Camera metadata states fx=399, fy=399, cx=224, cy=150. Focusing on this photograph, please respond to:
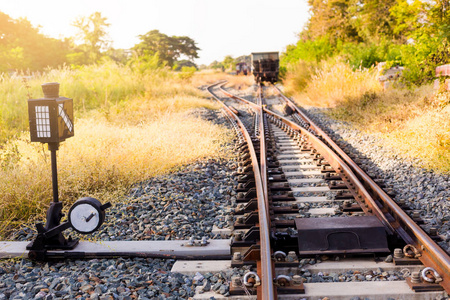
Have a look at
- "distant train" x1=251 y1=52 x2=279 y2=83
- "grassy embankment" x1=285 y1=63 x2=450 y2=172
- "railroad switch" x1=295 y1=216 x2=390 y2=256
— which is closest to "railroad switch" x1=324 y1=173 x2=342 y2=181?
"grassy embankment" x1=285 y1=63 x2=450 y2=172

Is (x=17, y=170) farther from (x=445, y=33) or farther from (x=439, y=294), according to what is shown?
(x=445, y=33)

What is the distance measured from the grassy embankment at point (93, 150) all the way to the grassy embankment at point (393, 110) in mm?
3224

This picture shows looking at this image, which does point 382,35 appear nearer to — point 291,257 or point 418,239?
point 418,239

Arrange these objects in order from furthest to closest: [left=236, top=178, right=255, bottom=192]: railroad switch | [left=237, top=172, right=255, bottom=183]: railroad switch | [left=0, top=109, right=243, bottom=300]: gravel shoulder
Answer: [left=237, top=172, right=255, bottom=183]: railroad switch < [left=236, top=178, right=255, bottom=192]: railroad switch < [left=0, top=109, right=243, bottom=300]: gravel shoulder

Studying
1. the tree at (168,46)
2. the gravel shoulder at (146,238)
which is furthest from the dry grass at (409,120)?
the tree at (168,46)

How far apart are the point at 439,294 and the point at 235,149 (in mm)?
5034

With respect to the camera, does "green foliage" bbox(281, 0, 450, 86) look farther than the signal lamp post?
Yes

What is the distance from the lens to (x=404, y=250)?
9.79 feet

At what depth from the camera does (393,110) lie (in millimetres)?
9062

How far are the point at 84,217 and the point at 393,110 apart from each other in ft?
25.5

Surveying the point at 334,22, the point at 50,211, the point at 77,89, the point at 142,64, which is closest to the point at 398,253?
the point at 50,211

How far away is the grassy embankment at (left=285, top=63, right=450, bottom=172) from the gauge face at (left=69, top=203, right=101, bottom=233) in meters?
4.33

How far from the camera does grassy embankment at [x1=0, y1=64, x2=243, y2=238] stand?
180 inches

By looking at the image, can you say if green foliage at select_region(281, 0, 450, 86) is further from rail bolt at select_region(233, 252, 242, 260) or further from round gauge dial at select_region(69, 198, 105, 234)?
A: round gauge dial at select_region(69, 198, 105, 234)
